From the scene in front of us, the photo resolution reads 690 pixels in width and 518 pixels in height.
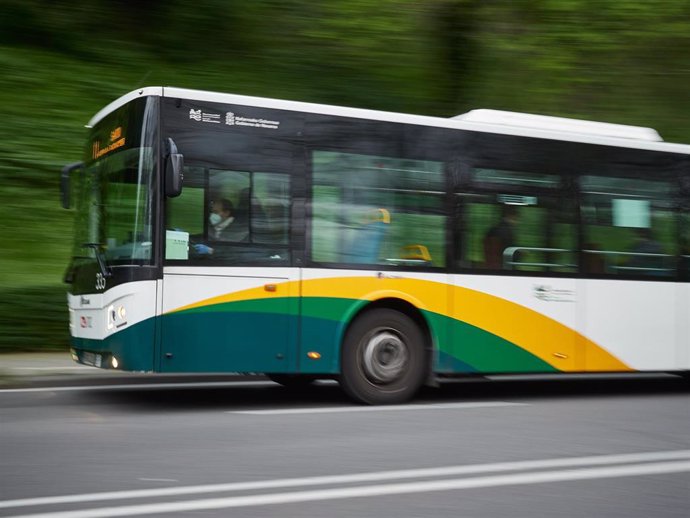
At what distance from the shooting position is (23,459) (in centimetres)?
637

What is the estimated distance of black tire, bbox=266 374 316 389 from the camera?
10.7 metres

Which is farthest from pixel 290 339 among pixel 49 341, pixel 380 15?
pixel 380 15

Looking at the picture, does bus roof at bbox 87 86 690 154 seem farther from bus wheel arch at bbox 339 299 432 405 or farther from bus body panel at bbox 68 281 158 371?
bus wheel arch at bbox 339 299 432 405

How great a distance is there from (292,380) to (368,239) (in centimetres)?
237

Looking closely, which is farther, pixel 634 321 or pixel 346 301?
pixel 634 321

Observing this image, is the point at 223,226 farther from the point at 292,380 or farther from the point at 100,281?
the point at 292,380

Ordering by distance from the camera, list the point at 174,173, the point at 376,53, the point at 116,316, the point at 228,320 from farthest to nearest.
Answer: the point at 376,53 → the point at 228,320 → the point at 116,316 → the point at 174,173

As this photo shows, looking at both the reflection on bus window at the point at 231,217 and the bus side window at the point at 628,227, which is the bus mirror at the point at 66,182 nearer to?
the reflection on bus window at the point at 231,217

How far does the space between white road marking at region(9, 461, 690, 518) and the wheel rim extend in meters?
3.41

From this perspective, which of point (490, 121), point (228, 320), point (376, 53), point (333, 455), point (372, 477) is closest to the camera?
point (372, 477)

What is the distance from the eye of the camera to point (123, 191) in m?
8.81

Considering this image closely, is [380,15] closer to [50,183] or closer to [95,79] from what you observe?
[95,79]

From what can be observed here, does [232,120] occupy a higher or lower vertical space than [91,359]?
higher

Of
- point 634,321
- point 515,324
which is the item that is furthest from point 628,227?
point 515,324
